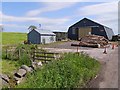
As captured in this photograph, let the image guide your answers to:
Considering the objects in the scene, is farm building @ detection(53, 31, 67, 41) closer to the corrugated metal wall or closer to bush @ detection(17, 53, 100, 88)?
the corrugated metal wall

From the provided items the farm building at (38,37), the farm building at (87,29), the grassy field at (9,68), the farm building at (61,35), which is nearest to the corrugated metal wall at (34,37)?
the farm building at (38,37)

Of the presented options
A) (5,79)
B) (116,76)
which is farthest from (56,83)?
(116,76)

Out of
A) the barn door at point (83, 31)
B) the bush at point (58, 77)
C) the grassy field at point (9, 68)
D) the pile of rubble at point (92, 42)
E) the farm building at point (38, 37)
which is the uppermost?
the barn door at point (83, 31)

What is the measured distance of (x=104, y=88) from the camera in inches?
388

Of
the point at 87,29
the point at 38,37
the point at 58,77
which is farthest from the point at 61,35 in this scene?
the point at 58,77

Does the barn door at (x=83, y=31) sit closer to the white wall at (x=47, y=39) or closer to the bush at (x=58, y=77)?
the white wall at (x=47, y=39)

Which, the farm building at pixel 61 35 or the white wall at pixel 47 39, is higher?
the farm building at pixel 61 35

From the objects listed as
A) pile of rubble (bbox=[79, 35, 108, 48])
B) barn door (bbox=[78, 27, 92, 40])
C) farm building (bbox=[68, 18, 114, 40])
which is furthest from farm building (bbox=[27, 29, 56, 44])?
farm building (bbox=[68, 18, 114, 40])

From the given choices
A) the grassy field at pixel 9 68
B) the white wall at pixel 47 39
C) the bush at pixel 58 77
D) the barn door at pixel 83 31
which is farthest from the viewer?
the barn door at pixel 83 31

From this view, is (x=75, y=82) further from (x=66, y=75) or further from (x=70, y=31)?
(x=70, y=31)

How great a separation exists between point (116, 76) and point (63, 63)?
3.50 metres

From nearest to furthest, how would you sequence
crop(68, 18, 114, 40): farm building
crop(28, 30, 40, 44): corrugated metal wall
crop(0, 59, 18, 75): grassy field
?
crop(0, 59, 18, 75): grassy field < crop(28, 30, 40, 44): corrugated metal wall < crop(68, 18, 114, 40): farm building

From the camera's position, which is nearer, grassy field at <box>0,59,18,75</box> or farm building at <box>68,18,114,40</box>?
grassy field at <box>0,59,18,75</box>

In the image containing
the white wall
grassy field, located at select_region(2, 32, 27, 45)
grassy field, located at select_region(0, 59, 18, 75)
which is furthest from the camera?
grassy field, located at select_region(2, 32, 27, 45)
